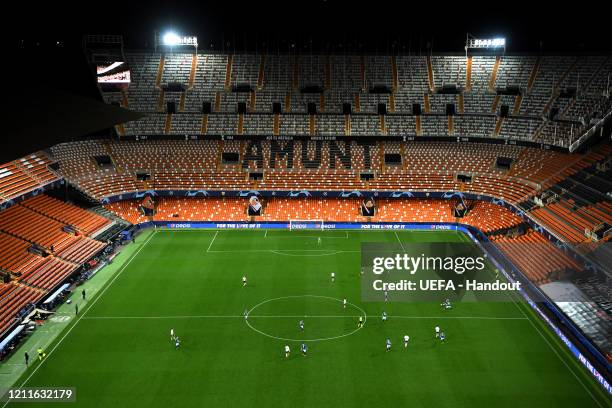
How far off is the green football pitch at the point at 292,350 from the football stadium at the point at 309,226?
171 millimetres

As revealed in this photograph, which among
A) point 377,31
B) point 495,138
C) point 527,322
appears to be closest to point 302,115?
point 377,31

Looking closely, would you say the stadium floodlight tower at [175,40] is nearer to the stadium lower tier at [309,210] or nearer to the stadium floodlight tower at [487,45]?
the stadium lower tier at [309,210]

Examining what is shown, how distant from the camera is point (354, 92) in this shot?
227 feet

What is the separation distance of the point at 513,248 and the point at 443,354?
1699 cm

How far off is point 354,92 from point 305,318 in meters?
40.2

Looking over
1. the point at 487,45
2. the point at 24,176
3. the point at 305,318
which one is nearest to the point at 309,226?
the point at 305,318

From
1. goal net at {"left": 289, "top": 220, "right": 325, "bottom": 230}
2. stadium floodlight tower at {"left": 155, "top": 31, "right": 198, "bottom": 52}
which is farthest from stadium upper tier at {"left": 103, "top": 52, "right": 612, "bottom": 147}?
goal net at {"left": 289, "top": 220, "right": 325, "bottom": 230}

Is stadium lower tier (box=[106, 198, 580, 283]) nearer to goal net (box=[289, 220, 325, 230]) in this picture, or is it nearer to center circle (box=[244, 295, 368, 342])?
goal net (box=[289, 220, 325, 230])

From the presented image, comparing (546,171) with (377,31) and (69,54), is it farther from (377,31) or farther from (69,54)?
(69,54)

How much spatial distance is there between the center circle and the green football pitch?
12 centimetres

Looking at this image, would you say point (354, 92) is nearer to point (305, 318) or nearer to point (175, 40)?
point (175, 40)

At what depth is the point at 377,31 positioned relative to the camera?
71062 millimetres

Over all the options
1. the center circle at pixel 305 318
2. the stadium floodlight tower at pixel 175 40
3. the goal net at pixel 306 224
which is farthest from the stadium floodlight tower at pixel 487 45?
the center circle at pixel 305 318

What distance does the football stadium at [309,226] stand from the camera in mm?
28031
